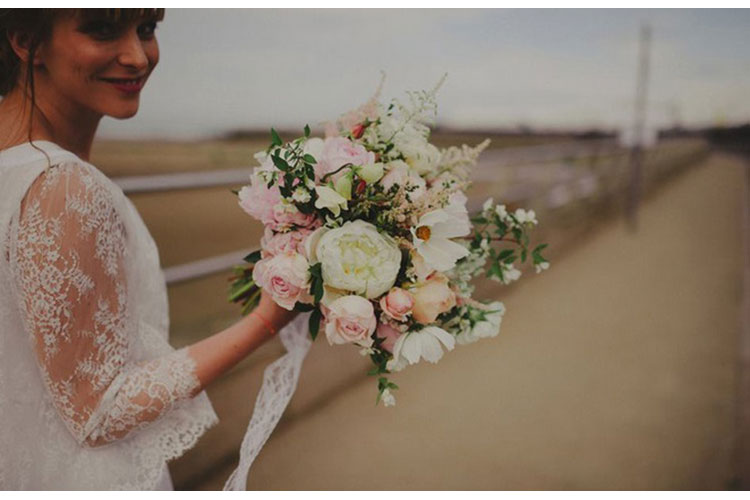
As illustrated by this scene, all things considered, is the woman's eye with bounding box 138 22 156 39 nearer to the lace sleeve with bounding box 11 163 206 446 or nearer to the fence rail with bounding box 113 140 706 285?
the lace sleeve with bounding box 11 163 206 446

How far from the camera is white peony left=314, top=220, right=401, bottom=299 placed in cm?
87

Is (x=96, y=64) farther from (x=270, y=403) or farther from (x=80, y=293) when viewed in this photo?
(x=270, y=403)

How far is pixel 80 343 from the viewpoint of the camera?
35.7 inches

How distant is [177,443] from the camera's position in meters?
1.08

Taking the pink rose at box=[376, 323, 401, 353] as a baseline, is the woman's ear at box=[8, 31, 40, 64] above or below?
above

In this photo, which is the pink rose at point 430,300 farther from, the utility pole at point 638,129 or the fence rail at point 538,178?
the utility pole at point 638,129

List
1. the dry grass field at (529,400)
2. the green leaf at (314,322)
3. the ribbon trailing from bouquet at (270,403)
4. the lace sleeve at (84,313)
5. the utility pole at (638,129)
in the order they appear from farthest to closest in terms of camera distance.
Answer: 1. the utility pole at (638,129)
2. the dry grass field at (529,400)
3. the ribbon trailing from bouquet at (270,403)
4. the green leaf at (314,322)
5. the lace sleeve at (84,313)

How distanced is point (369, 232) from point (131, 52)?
1.68ft

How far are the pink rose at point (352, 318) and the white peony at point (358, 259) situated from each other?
2 centimetres

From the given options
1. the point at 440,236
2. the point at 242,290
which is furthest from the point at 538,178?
the point at 440,236

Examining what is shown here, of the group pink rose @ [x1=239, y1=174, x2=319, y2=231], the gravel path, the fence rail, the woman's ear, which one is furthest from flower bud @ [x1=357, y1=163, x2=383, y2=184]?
the gravel path

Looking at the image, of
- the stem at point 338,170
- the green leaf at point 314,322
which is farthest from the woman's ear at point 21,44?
the green leaf at point 314,322

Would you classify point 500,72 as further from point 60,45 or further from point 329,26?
point 60,45

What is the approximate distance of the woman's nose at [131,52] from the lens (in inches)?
38.4
